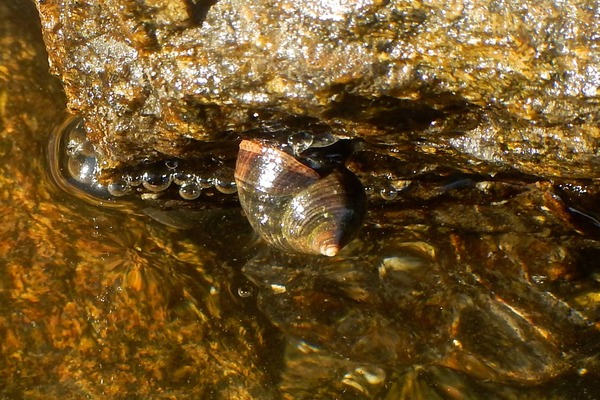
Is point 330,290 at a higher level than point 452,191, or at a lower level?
lower

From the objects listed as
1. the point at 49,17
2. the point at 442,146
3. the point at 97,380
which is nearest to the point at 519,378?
the point at 442,146

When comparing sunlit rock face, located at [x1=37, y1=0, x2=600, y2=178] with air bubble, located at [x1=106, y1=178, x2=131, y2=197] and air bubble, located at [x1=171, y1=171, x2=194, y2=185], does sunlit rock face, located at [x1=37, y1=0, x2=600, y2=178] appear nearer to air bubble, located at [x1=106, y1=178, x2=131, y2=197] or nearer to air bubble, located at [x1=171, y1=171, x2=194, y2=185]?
air bubble, located at [x1=171, y1=171, x2=194, y2=185]

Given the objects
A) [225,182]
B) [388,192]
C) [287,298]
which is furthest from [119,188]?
[388,192]

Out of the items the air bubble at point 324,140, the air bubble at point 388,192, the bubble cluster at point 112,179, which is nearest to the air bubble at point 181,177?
the bubble cluster at point 112,179

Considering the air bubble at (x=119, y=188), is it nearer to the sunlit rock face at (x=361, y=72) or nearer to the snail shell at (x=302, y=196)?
the sunlit rock face at (x=361, y=72)

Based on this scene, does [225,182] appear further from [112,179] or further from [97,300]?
[97,300]

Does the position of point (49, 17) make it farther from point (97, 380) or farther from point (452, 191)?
point (452, 191)

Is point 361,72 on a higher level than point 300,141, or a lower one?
higher
